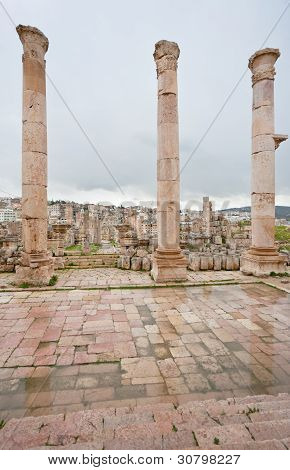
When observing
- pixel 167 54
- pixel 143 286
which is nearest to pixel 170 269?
pixel 143 286

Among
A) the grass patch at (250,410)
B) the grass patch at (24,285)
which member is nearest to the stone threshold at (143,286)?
the grass patch at (24,285)

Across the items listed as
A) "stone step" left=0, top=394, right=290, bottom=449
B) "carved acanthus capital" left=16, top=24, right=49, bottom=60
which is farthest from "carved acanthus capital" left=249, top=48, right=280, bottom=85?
"stone step" left=0, top=394, right=290, bottom=449

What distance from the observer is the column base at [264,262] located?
825cm

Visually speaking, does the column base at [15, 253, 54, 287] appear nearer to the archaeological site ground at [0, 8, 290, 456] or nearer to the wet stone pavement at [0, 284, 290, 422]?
the archaeological site ground at [0, 8, 290, 456]

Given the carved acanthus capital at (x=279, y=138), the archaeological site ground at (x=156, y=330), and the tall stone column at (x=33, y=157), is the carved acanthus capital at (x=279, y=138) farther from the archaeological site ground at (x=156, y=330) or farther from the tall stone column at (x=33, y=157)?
the tall stone column at (x=33, y=157)

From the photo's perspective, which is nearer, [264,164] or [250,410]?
[250,410]

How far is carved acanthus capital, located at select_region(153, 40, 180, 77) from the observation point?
307 inches

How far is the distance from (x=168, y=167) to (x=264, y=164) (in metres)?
3.29

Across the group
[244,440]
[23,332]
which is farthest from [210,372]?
[23,332]

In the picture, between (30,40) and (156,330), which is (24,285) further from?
(30,40)

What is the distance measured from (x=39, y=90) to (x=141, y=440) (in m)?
8.56

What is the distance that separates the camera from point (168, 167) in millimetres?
7879

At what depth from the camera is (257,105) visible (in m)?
8.53

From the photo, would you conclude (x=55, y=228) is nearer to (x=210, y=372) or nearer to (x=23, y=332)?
(x=23, y=332)
